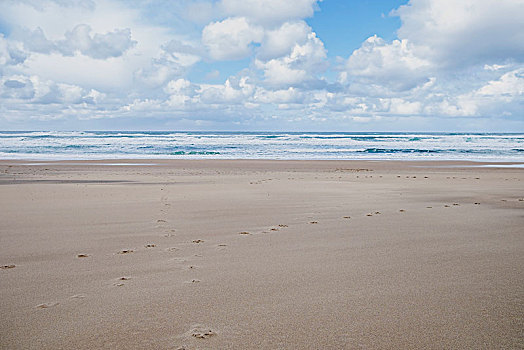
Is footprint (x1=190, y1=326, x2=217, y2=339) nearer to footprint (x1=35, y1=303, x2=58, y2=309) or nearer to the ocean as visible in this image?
footprint (x1=35, y1=303, x2=58, y2=309)

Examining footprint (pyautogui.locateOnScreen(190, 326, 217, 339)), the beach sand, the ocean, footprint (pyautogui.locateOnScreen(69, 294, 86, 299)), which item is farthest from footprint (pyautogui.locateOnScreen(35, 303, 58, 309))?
the ocean

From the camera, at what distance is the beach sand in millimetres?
→ 2779

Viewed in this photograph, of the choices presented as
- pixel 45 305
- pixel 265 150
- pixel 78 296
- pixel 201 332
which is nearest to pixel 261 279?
pixel 201 332

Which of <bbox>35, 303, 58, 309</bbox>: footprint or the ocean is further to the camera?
the ocean

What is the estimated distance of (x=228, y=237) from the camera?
19.3 ft

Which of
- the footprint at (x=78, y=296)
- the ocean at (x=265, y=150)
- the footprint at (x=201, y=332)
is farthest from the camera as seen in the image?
the ocean at (x=265, y=150)

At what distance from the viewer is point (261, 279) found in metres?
3.91

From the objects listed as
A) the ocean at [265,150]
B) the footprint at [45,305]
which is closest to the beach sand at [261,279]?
the footprint at [45,305]

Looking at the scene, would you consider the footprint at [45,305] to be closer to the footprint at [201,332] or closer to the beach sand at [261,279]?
the beach sand at [261,279]

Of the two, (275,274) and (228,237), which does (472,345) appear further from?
(228,237)

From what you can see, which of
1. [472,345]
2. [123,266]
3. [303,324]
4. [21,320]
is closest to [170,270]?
[123,266]

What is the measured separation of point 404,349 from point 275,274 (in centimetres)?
166

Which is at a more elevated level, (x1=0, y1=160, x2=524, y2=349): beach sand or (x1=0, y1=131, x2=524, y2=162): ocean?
(x1=0, y1=160, x2=524, y2=349): beach sand

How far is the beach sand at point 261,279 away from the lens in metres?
2.78
